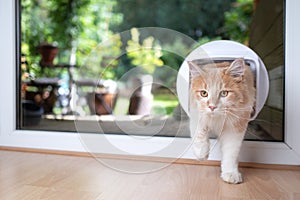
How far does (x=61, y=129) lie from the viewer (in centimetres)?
138

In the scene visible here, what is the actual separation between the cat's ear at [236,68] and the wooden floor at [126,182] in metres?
0.34

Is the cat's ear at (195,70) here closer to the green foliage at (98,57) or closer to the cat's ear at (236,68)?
the cat's ear at (236,68)

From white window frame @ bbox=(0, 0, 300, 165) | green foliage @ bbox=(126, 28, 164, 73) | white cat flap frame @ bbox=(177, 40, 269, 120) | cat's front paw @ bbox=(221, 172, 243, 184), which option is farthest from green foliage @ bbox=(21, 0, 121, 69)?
cat's front paw @ bbox=(221, 172, 243, 184)

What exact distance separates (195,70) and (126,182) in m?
0.41

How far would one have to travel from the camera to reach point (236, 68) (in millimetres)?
904

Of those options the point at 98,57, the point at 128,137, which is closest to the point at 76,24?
the point at 98,57

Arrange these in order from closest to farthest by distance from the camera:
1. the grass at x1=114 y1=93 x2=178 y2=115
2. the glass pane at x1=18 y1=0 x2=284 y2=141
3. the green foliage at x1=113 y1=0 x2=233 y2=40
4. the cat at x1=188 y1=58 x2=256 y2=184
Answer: the cat at x1=188 y1=58 x2=256 y2=184 → the glass pane at x1=18 y1=0 x2=284 y2=141 → the grass at x1=114 y1=93 x2=178 y2=115 → the green foliage at x1=113 y1=0 x2=233 y2=40

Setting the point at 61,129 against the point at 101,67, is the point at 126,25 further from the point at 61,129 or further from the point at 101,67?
the point at 61,129

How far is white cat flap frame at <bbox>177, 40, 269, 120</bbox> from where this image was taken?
40.2 inches

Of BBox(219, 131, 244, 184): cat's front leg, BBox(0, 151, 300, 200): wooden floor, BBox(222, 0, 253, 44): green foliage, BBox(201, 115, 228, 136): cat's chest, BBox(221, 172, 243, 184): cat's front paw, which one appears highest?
BBox(222, 0, 253, 44): green foliage

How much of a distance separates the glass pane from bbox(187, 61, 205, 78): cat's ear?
0.49ft

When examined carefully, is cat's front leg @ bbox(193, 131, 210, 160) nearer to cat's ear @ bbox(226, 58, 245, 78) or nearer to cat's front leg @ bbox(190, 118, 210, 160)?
cat's front leg @ bbox(190, 118, 210, 160)

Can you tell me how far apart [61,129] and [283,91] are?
3.20 ft

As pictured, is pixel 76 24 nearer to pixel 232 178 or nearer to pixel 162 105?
pixel 162 105
